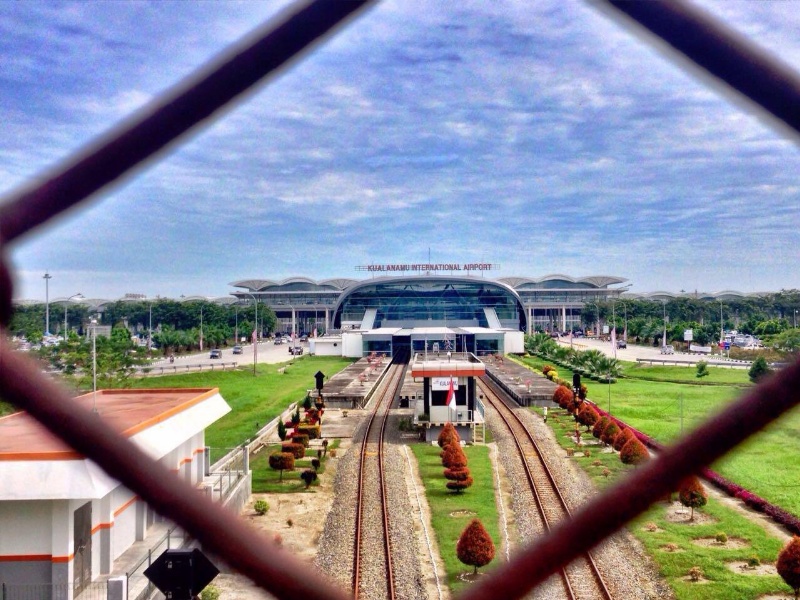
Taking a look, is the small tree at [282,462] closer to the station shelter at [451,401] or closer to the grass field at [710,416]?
the station shelter at [451,401]

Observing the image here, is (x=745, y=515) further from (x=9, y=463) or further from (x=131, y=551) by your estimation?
(x=9, y=463)

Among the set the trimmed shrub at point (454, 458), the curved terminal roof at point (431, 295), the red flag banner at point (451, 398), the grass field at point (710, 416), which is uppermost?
the curved terminal roof at point (431, 295)

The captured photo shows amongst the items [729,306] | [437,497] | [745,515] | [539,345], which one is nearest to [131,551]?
[437,497]

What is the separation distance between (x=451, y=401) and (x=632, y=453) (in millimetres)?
3370

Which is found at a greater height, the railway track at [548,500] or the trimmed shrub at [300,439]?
the trimmed shrub at [300,439]

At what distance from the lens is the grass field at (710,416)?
462mm

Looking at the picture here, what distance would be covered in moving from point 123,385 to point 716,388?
1614 centimetres

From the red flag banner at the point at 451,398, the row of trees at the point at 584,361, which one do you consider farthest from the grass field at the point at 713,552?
the row of trees at the point at 584,361

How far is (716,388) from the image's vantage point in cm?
1867

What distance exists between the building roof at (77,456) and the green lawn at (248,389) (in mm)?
2744

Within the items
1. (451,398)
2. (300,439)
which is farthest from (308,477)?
(451,398)

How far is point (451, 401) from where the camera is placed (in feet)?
38.3

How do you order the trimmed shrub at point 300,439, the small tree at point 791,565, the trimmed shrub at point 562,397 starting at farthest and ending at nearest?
the trimmed shrub at point 562,397 → the trimmed shrub at point 300,439 → the small tree at point 791,565

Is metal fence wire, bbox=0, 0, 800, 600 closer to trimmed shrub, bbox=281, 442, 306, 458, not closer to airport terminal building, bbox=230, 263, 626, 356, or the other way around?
trimmed shrub, bbox=281, 442, 306, 458
